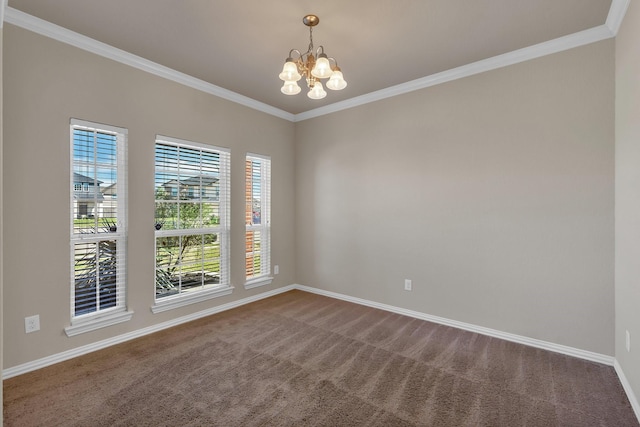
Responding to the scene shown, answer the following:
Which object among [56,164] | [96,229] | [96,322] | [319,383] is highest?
[56,164]

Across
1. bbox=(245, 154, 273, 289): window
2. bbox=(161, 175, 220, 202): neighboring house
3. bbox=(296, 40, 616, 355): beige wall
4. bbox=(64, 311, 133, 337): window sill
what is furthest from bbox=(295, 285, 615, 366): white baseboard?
bbox=(64, 311, 133, 337): window sill

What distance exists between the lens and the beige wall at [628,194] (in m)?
2.04

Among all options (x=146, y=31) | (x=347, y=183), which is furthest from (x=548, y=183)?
(x=146, y=31)

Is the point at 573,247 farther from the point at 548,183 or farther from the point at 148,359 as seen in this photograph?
the point at 148,359

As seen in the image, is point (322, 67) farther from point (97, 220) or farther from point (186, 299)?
point (186, 299)

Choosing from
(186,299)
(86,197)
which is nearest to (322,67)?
(86,197)

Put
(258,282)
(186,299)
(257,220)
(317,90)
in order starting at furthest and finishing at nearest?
(257,220) → (258,282) → (186,299) → (317,90)

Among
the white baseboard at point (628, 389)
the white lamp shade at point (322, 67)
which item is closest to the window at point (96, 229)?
the white lamp shade at point (322, 67)

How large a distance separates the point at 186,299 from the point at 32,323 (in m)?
1.30

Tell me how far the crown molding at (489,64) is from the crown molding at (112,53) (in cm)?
145

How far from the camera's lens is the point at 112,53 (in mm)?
2922

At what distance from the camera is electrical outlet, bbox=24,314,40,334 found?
2514 millimetres

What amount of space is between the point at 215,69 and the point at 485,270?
11.5ft

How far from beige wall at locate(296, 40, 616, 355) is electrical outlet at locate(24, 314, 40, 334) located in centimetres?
313
